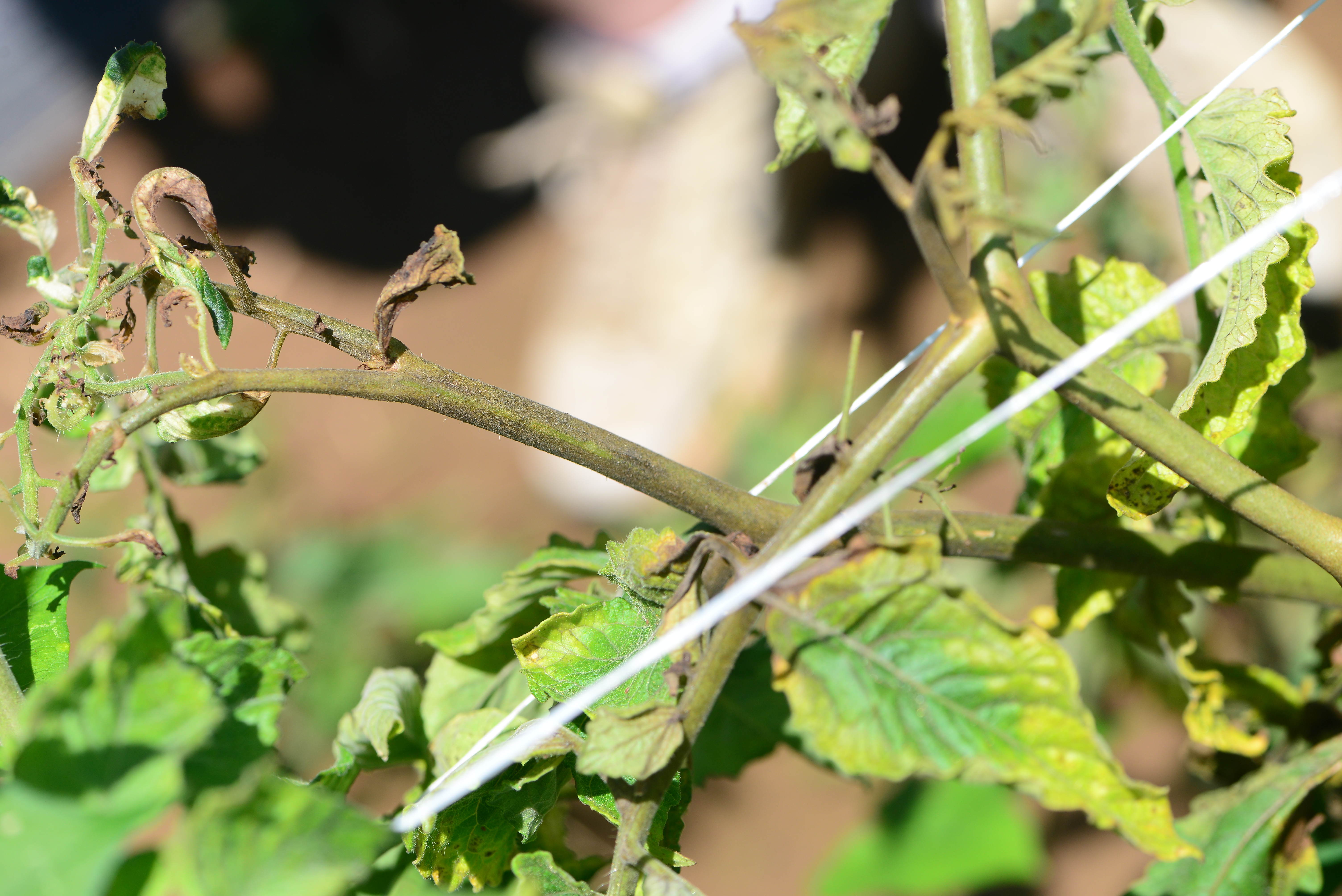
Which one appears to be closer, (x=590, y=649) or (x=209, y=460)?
(x=590, y=649)

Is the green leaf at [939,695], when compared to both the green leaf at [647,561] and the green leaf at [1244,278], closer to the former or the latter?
the green leaf at [647,561]

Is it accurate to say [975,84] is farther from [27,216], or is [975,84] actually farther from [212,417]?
[27,216]

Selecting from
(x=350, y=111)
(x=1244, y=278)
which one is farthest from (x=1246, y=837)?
(x=350, y=111)

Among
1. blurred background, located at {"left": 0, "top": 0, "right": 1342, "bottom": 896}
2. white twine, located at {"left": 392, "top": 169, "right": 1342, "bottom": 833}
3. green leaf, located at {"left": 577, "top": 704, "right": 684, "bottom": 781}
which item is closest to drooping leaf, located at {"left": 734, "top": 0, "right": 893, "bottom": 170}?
white twine, located at {"left": 392, "top": 169, "right": 1342, "bottom": 833}

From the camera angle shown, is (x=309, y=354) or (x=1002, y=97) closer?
(x=1002, y=97)

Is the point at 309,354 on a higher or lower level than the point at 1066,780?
higher

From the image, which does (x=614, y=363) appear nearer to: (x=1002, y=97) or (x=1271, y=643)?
(x=1271, y=643)

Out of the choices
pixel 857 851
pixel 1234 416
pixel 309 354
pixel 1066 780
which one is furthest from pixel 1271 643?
pixel 309 354
